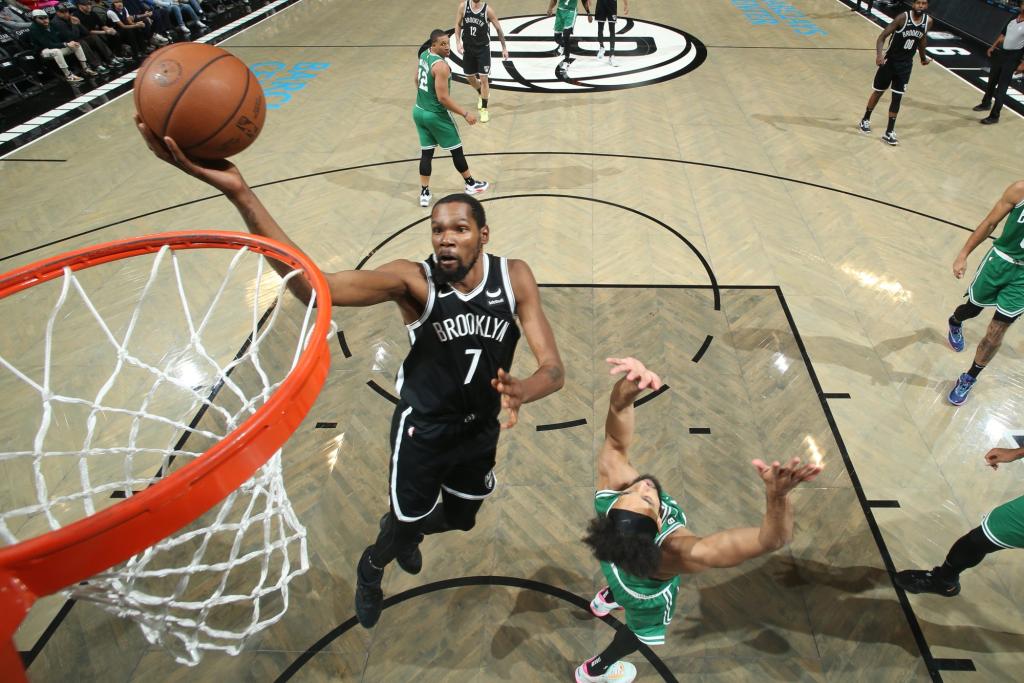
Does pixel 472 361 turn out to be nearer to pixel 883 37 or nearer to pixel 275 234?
pixel 275 234

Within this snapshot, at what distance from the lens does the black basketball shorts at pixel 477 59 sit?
7852 mm

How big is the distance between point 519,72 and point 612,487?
28.9 ft

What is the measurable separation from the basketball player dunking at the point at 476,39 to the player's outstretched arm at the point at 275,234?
20.8 ft

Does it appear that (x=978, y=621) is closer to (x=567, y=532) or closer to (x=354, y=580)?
(x=567, y=532)

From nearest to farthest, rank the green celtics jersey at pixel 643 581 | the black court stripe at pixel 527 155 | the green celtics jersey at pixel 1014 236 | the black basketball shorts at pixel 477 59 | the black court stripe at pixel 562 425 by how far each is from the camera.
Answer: the green celtics jersey at pixel 643 581 → the green celtics jersey at pixel 1014 236 → the black court stripe at pixel 562 425 → the black court stripe at pixel 527 155 → the black basketball shorts at pixel 477 59

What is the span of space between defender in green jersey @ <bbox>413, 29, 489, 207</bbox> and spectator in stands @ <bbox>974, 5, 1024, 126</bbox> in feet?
21.8

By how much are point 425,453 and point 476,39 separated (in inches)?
267

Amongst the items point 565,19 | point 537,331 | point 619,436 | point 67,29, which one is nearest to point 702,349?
Answer: point 619,436

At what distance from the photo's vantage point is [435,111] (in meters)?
5.85

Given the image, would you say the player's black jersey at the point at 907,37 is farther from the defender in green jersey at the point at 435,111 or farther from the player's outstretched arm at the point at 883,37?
the defender in green jersey at the point at 435,111

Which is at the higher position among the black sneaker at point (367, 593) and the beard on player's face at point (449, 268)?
the beard on player's face at point (449, 268)

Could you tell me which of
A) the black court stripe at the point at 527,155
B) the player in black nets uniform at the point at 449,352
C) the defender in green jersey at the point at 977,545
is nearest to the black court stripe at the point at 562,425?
the player in black nets uniform at the point at 449,352

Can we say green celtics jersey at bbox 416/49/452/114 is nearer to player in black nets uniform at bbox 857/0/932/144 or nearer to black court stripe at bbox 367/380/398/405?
black court stripe at bbox 367/380/398/405

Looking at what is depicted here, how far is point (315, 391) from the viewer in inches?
72.3
